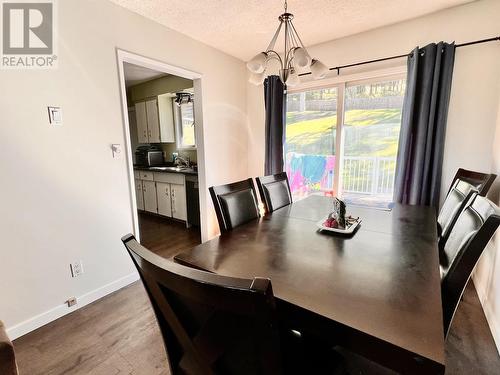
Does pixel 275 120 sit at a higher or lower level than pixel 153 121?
lower

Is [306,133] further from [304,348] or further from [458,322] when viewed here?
[304,348]

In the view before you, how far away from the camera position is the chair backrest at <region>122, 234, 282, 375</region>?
0.50 m

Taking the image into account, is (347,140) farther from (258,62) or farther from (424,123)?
(258,62)

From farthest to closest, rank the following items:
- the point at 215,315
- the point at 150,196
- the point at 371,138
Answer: the point at 150,196, the point at 371,138, the point at 215,315

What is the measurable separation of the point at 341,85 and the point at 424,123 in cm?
103

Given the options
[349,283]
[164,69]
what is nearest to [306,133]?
[164,69]

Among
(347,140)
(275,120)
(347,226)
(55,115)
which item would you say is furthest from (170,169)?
(347,226)

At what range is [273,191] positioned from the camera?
217 cm

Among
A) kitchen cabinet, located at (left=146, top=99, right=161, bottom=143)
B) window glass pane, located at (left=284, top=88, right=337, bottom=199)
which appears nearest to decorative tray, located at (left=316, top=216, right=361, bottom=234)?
window glass pane, located at (left=284, top=88, right=337, bottom=199)

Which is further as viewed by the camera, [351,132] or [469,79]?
[351,132]

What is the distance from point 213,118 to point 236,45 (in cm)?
90

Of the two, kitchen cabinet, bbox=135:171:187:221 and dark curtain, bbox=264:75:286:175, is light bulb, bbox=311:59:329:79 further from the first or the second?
kitchen cabinet, bbox=135:171:187:221

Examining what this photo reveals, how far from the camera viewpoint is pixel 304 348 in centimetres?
96

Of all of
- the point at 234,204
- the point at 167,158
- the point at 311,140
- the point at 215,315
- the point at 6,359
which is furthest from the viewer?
the point at 167,158
